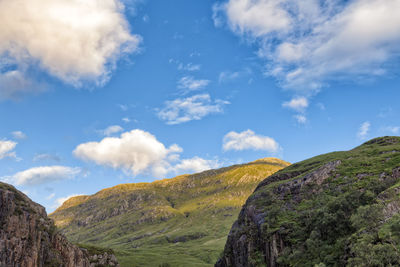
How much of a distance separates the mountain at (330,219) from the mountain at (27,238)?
72.3m

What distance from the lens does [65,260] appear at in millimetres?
118125

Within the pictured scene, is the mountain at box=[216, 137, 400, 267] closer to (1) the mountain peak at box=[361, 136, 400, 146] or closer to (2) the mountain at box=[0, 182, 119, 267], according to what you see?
(1) the mountain peak at box=[361, 136, 400, 146]

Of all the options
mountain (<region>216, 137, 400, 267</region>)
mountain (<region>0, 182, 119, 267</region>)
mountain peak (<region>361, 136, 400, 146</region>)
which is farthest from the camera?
mountain peak (<region>361, 136, 400, 146</region>)

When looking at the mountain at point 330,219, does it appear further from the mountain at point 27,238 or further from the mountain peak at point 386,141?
the mountain at point 27,238

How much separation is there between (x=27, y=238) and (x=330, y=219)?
338 feet

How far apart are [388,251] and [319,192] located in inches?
2254

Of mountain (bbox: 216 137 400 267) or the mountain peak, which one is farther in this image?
the mountain peak

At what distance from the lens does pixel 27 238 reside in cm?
10094

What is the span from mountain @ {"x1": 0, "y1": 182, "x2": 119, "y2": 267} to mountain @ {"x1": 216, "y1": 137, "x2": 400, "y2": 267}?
72305 millimetres

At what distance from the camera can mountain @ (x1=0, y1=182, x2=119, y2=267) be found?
310 feet

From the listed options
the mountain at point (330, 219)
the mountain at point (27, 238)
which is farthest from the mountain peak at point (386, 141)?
the mountain at point (27, 238)

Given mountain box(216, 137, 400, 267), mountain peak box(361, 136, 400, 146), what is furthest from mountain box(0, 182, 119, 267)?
mountain peak box(361, 136, 400, 146)

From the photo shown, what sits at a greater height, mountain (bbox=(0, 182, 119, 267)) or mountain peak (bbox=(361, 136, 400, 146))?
mountain peak (bbox=(361, 136, 400, 146))

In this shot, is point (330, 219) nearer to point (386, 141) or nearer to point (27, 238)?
point (386, 141)
